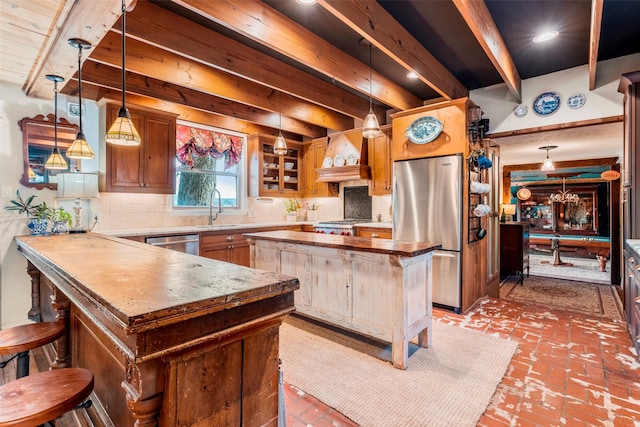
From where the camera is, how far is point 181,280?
113cm

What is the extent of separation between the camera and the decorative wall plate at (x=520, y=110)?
391 cm

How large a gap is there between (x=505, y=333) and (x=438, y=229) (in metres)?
1.26

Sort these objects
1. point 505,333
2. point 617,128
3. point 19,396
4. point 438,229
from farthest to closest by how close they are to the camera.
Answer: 1. point 617,128
2. point 438,229
3. point 505,333
4. point 19,396

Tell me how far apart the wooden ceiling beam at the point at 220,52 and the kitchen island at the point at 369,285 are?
5.71 feet

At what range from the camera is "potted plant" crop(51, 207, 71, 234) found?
9.84 ft

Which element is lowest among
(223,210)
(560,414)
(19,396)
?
(560,414)

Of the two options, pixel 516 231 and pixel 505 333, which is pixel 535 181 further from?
pixel 505 333

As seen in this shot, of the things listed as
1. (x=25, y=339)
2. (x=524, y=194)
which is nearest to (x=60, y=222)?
(x=25, y=339)

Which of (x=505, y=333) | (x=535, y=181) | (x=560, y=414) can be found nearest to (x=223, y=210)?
(x=505, y=333)

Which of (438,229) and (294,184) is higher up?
(294,184)

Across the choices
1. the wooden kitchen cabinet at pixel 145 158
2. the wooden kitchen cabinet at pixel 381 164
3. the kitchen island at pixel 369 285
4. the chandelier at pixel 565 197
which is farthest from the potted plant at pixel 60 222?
the chandelier at pixel 565 197

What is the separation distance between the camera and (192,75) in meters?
3.29

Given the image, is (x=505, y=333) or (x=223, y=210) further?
(x=223, y=210)

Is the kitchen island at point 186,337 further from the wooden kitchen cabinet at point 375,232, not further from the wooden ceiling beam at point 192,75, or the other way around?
the wooden kitchen cabinet at point 375,232
